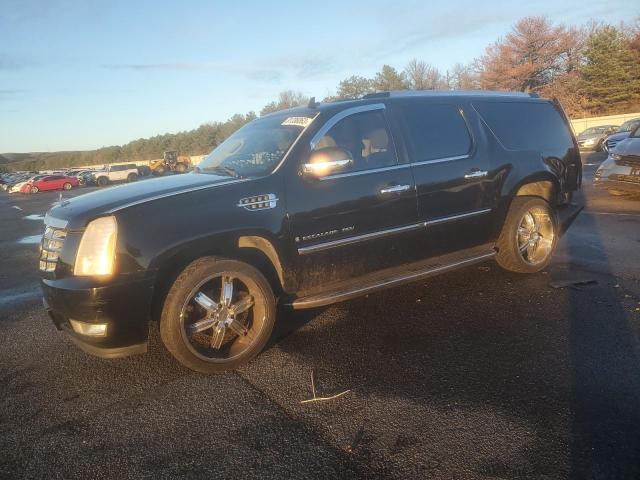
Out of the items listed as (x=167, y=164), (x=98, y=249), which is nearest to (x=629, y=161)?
(x=98, y=249)

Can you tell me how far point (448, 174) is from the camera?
4289 millimetres

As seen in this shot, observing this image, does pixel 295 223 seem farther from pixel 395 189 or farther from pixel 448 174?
pixel 448 174

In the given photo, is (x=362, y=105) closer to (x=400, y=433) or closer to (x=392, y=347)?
(x=392, y=347)

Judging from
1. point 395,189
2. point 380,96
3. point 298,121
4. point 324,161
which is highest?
point 380,96

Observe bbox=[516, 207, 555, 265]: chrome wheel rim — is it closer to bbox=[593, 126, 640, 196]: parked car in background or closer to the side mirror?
the side mirror

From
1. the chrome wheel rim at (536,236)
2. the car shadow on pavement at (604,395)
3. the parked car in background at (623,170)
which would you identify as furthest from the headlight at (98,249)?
the parked car in background at (623,170)

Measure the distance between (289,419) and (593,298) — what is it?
3047 millimetres

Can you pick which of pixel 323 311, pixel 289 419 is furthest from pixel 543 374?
pixel 323 311

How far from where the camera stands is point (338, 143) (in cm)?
394

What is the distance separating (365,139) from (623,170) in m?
6.77

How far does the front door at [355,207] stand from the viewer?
3.58m

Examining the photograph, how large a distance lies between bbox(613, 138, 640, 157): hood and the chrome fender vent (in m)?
7.67

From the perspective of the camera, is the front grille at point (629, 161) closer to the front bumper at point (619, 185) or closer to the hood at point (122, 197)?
the front bumper at point (619, 185)

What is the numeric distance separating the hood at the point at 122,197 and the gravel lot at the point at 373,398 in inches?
45.7
